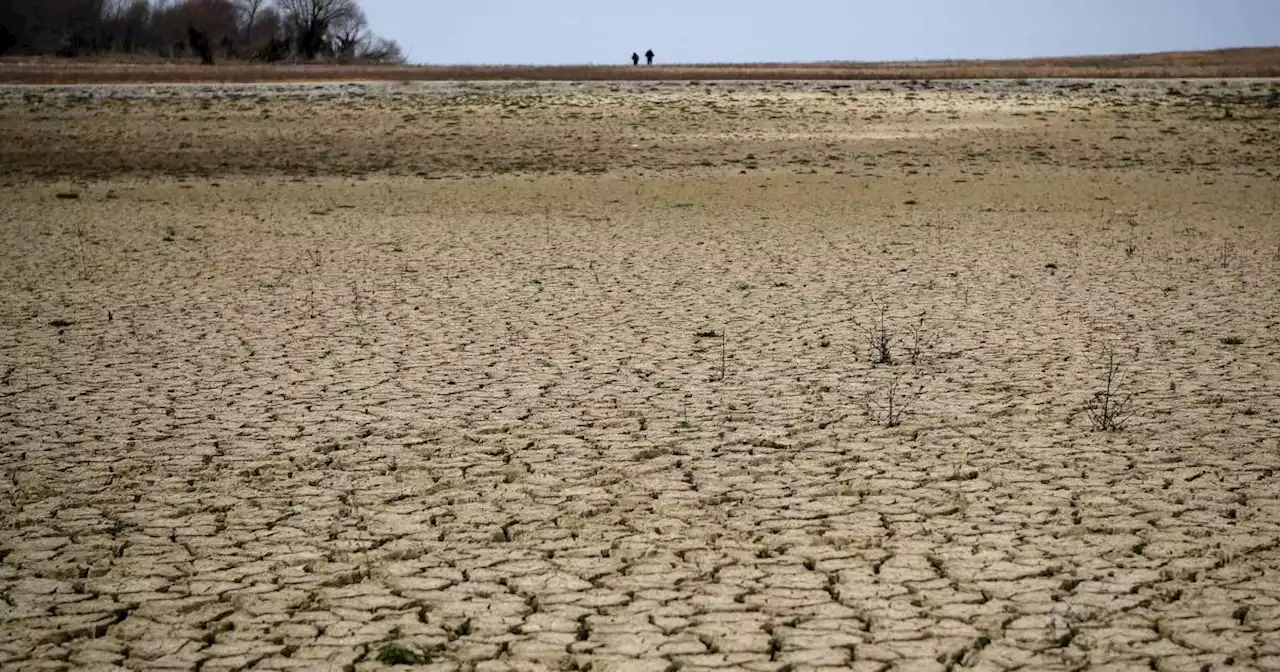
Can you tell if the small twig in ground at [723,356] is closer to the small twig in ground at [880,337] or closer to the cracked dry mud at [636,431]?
the cracked dry mud at [636,431]

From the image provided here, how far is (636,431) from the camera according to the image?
6.72m

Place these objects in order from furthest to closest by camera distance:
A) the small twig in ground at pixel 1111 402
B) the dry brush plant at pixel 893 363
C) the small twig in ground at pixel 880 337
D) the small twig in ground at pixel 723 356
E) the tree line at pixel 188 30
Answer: the tree line at pixel 188 30, the small twig in ground at pixel 880 337, the small twig in ground at pixel 723 356, the dry brush plant at pixel 893 363, the small twig in ground at pixel 1111 402

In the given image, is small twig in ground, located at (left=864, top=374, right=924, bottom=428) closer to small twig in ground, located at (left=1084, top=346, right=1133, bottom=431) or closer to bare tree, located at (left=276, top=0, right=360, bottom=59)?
small twig in ground, located at (left=1084, top=346, right=1133, bottom=431)

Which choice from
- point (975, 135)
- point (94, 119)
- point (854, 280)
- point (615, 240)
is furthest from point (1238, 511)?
point (94, 119)

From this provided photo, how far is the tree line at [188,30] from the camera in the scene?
60.0 meters

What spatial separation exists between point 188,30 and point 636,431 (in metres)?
63.7

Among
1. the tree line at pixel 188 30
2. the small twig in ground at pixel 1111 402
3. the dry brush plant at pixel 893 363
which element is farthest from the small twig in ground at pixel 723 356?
the tree line at pixel 188 30

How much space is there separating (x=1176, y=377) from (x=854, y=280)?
369 centimetres

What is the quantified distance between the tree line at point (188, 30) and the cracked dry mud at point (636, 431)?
44041 mm

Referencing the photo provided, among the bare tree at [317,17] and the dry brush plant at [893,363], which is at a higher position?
the bare tree at [317,17]

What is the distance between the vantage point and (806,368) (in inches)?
316

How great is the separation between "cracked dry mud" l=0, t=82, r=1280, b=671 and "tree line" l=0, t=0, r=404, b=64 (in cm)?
4404

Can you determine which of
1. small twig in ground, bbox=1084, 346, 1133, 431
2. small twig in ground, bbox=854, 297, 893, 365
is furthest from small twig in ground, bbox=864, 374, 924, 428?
small twig in ground, bbox=1084, 346, 1133, 431

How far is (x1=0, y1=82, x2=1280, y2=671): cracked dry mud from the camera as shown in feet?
14.4
